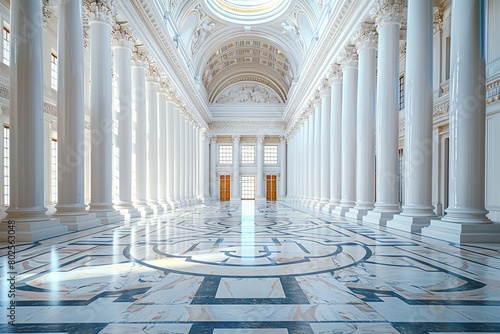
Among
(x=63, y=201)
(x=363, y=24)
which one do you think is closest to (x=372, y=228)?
(x=363, y=24)

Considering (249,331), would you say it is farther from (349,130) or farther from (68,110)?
(349,130)

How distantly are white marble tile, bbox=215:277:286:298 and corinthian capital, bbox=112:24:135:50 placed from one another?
10.8 metres

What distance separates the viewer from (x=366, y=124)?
37.2 ft

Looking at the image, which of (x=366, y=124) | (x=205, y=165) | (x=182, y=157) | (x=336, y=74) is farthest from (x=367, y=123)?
(x=205, y=165)

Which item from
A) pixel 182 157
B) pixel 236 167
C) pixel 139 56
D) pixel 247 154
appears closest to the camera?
pixel 139 56

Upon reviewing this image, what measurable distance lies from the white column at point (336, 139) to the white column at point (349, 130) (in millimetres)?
1731

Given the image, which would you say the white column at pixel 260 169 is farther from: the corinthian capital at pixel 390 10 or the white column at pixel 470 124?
the white column at pixel 470 124

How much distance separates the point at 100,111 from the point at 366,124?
848 cm

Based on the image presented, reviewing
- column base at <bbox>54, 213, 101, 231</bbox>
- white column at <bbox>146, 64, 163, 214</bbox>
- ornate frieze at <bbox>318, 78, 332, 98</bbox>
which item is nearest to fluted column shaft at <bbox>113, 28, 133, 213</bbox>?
column base at <bbox>54, 213, 101, 231</bbox>

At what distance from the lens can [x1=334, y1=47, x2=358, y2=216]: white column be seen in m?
13.3


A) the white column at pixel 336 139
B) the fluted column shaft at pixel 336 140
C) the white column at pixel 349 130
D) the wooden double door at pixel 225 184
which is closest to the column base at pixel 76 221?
the white column at pixel 349 130

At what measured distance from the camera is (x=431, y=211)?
8180 mm

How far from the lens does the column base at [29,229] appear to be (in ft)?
21.3

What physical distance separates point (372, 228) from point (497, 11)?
7.60m
